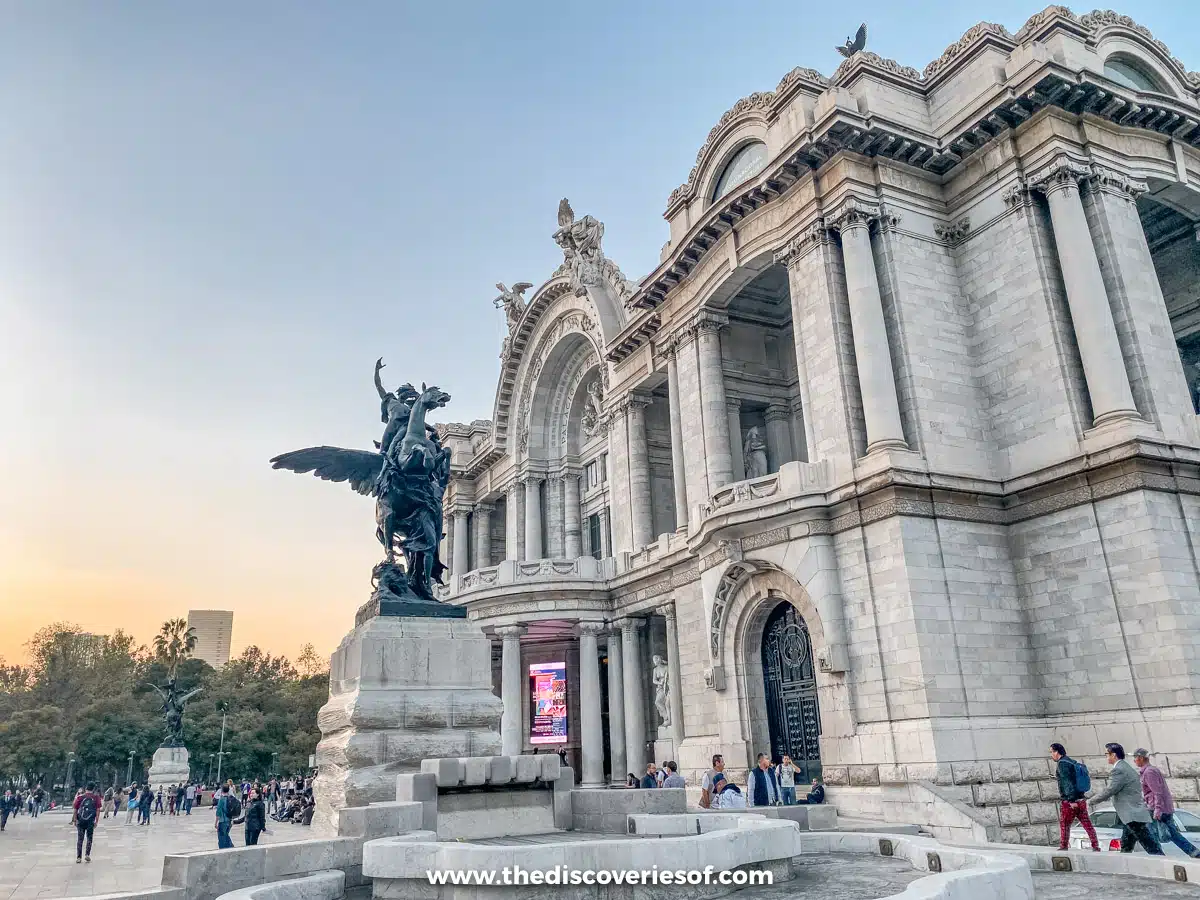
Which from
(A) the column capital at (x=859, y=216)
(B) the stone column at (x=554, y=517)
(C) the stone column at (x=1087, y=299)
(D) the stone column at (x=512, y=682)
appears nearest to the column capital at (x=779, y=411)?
(A) the column capital at (x=859, y=216)

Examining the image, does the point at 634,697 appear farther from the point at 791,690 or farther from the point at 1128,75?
the point at 1128,75

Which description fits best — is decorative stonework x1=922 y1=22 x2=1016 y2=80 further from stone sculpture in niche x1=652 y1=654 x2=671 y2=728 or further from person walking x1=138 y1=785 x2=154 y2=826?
person walking x1=138 y1=785 x2=154 y2=826

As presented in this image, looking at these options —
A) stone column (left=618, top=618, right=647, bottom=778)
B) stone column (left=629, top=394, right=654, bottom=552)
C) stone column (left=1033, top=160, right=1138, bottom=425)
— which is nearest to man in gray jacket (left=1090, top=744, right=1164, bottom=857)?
stone column (left=1033, top=160, right=1138, bottom=425)

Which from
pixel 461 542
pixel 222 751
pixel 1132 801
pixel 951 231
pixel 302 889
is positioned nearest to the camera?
pixel 302 889

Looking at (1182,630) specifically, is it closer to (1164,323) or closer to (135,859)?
(1164,323)

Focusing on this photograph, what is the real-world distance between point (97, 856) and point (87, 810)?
1.57 metres

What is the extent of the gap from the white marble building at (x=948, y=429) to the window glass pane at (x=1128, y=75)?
0.11m

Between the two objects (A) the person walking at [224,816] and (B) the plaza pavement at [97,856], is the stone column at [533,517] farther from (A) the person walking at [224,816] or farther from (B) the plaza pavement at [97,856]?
(A) the person walking at [224,816]

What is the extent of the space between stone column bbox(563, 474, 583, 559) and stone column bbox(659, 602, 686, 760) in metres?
9.42

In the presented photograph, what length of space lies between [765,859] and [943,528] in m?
13.1

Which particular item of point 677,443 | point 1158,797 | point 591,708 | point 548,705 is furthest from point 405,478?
point 548,705

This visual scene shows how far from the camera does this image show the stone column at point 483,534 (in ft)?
140

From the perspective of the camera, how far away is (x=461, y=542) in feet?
142

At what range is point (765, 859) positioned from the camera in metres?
7.29
